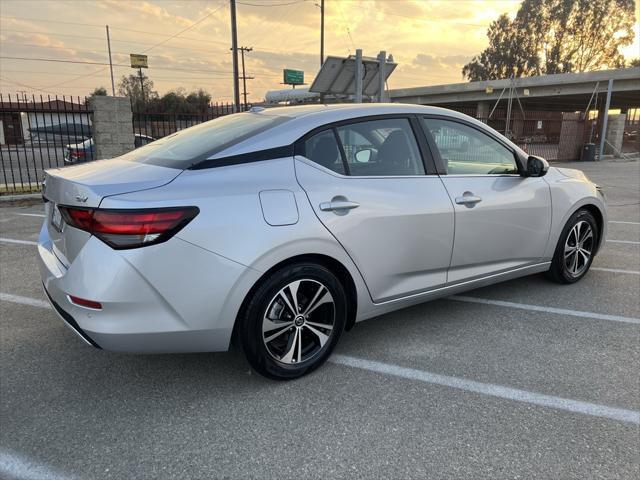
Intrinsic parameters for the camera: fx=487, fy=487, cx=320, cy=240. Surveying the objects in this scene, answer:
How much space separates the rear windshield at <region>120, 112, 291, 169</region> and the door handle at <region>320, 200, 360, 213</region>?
61cm

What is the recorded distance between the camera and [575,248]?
4.50 m

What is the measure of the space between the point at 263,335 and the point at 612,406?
1954 mm

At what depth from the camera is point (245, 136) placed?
292 cm

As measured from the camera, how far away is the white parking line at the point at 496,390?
8.57 ft

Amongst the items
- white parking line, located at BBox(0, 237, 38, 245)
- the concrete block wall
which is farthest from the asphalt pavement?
the concrete block wall

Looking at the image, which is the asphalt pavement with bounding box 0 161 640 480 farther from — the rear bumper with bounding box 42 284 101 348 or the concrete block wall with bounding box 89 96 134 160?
the concrete block wall with bounding box 89 96 134 160

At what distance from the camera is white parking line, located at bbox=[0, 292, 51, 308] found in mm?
4094

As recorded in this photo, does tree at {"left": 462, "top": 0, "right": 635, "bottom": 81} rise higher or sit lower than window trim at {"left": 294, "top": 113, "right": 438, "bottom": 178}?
higher

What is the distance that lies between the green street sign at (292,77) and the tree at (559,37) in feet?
118

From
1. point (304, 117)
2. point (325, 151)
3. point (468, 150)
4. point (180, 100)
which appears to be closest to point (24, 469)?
point (325, 151)

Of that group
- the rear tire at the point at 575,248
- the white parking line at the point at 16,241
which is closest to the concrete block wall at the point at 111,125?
the white parking line at the point at 16,241

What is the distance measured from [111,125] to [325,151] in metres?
9.17

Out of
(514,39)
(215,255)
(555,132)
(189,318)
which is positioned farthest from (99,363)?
(514,39)

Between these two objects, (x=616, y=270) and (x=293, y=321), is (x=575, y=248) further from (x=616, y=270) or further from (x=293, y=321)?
(x=293, y=321)
